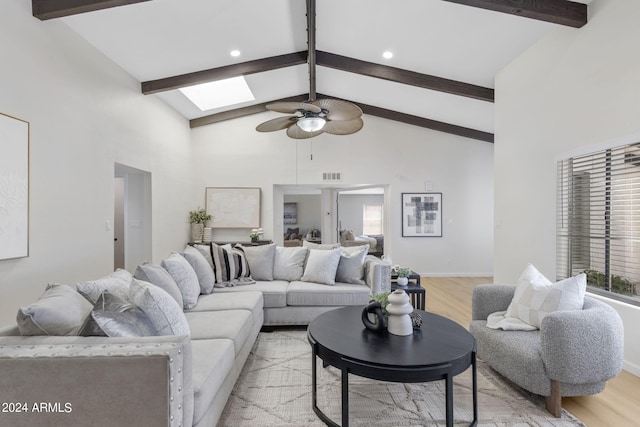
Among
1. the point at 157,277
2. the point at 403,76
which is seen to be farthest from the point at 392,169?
the point at 157,277

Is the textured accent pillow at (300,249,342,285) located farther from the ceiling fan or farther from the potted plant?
the potted plant

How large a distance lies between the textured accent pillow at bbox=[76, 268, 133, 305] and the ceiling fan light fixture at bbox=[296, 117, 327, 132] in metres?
2.02

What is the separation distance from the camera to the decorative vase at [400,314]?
205 cm

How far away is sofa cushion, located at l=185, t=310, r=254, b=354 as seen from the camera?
219 centimetres

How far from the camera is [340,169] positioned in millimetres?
6637

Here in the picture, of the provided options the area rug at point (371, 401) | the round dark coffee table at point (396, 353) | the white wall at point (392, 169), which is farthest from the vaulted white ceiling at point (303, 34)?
the area rug at point (371, 401)

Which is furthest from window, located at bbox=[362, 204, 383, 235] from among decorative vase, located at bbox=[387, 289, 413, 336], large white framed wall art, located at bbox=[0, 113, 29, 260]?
large white framed wall art, located at bbox=[0, 113, 29, 260]

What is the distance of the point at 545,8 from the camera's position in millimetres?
2939

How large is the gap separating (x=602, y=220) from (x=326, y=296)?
262 cm

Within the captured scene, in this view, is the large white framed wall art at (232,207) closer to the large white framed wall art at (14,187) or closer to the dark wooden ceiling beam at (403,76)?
the dark wooden ceiling beam at (403,76)

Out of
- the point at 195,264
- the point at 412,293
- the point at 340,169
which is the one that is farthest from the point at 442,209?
the point at 195,264

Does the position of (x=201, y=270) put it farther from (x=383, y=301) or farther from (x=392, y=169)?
(x=392, y=169)

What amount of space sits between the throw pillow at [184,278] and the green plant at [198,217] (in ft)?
11.4

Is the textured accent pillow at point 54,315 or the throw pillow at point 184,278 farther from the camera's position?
the throw pillow at point 184,278
